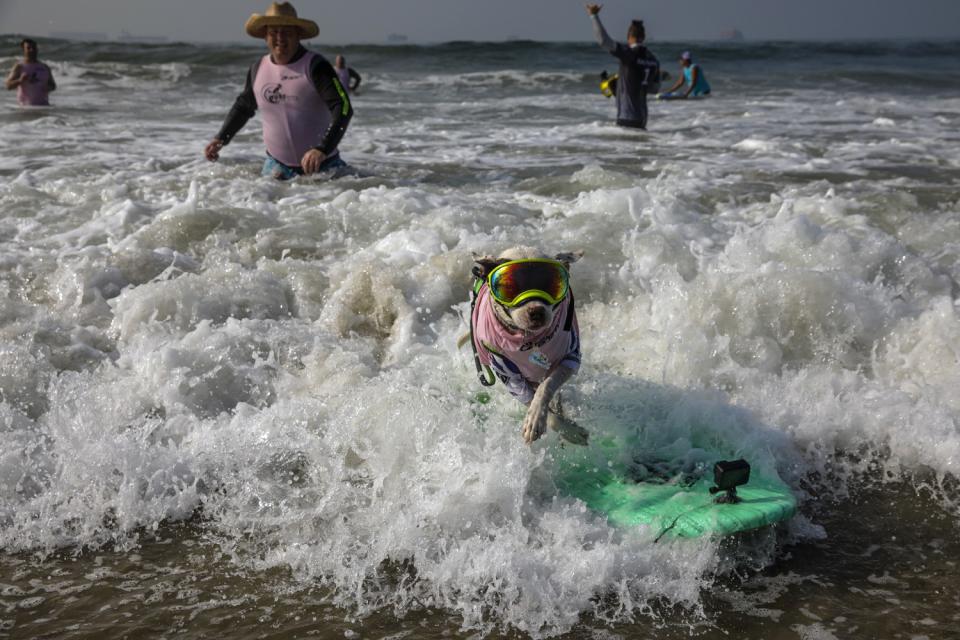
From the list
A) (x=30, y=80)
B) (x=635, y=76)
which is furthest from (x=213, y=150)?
(x=30, y=80)

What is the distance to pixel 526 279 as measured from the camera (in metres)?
3.50

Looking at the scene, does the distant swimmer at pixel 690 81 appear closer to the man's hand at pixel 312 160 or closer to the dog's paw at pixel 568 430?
the man's hand at pixel 312 160

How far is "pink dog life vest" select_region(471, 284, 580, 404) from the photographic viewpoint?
12.3 feet

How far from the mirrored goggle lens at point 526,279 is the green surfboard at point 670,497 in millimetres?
1003

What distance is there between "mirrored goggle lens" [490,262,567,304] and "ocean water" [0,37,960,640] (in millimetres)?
855

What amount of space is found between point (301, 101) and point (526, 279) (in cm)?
526

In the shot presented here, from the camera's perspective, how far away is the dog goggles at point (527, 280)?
3502mm

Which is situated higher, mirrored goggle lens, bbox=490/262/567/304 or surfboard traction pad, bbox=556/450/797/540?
mirrored goggle lens, bbox=490/262/567/304

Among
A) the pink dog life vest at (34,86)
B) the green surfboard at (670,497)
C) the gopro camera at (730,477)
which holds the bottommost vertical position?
the green surfboard at (670,497)

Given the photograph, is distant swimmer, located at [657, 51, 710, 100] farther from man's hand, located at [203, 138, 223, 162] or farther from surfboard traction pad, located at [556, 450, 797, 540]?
surfboard traction pad, located at [556, 450, 797, 540]

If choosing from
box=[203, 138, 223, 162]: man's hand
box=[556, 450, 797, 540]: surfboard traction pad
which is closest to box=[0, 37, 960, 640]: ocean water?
box=[556, 450, 797, 540]: surfboard traction pad

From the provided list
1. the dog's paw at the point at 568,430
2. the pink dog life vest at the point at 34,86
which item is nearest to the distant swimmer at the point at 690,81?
the pink dog life vest at the point at 34,86

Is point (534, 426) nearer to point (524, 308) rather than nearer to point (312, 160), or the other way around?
point (524, 308)

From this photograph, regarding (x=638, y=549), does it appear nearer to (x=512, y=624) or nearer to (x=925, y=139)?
(x=512, y=624)
